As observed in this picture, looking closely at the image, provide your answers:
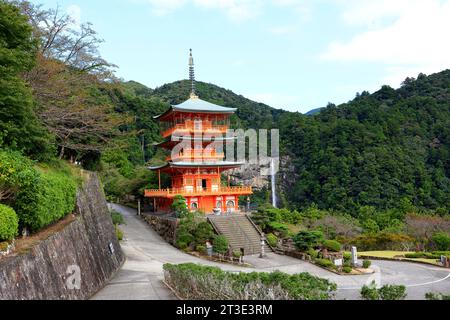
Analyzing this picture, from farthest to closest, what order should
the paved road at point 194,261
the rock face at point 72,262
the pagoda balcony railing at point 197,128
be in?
the pagoda balcony railing at point 197,128
the paved road at point 194,261
the rock face at point 72,262

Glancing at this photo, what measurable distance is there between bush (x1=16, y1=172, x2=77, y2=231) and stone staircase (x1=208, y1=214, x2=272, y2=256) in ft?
36.0

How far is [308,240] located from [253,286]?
13075mm

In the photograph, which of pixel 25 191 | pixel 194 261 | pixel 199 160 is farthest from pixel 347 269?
pixel 25 191

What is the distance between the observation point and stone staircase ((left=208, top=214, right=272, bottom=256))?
2108cm

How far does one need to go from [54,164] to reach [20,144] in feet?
8.18

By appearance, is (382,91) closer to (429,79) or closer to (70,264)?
(429,79)

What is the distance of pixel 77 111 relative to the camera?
15.3 meters

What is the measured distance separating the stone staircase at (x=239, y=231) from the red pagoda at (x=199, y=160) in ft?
7.54

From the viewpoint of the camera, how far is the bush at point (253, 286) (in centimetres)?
735

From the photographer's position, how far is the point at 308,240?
20391mm

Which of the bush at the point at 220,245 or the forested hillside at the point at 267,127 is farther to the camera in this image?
the bush at the point at 220,245

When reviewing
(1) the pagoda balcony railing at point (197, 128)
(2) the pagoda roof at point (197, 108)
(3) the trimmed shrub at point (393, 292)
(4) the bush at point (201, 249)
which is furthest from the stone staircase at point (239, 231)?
(3) the trimmed shrub at point (393, 292)

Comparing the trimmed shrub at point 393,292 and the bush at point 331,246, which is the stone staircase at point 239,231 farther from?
the trimmed shrub at point 393,292

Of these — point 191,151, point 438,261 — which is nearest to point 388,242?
point 438,261
